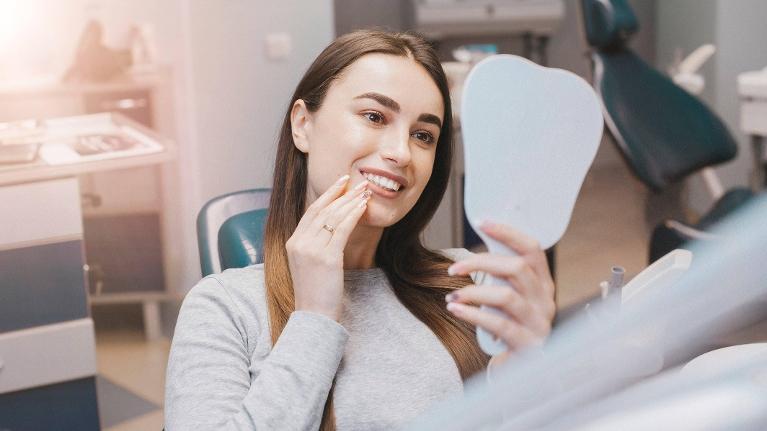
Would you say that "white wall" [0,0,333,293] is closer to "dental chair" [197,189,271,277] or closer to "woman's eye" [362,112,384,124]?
"dental chair" [197,189,271,277]

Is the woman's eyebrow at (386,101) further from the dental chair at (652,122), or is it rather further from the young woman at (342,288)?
the dental chair at (652,122)

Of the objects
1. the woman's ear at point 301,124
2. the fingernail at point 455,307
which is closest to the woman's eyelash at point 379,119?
the woman's ear at point 301,124

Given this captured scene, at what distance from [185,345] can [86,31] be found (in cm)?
134

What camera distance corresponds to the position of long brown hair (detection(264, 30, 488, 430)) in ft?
3.22

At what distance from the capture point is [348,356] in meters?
0.96

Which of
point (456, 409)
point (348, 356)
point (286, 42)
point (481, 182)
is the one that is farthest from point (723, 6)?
point (456, 409)

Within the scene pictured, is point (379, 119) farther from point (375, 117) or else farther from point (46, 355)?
point (46, 355)

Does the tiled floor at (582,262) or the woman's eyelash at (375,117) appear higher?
the woman's eyelash at (375,117)

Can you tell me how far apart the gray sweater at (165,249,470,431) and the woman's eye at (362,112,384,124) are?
0.69ft

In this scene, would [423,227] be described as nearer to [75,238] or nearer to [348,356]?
[348,356]

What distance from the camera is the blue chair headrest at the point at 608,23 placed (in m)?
2.34

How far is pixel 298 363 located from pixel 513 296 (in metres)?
0.33

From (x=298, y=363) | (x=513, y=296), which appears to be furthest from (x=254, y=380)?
(x=513, y=296)

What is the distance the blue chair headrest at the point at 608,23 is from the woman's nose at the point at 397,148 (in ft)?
5.21
